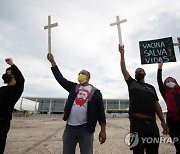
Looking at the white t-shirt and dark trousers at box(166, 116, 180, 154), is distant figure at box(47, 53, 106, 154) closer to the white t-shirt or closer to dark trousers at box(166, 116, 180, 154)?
the white t-shirt

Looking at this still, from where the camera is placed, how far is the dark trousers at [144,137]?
3203 millimetres

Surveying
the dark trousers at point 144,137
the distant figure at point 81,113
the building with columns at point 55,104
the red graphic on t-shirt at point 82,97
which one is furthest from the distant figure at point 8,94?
the building with columns at point 55,104

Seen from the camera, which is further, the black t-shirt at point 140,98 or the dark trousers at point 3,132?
the black t-shirt at point 140,98

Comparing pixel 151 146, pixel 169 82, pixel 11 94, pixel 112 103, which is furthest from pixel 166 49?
pixel 112 103

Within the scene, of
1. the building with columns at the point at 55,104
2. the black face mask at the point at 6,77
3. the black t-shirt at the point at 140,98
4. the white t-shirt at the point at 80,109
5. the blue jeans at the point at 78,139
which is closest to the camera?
the blue jeans at the point at 78,139

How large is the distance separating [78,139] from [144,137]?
1023 millimetres

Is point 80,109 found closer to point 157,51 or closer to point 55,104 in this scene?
point 157,51

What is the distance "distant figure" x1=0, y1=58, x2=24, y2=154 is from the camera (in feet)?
10.8

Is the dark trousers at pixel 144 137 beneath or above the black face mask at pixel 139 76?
beneath

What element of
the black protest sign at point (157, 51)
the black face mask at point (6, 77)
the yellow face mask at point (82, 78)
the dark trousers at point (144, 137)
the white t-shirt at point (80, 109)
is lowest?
the dark trousers at point (144, 137)

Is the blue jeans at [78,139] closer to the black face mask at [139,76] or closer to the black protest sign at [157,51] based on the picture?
the black face mask at [139,76]

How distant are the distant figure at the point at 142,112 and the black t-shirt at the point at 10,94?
184cm

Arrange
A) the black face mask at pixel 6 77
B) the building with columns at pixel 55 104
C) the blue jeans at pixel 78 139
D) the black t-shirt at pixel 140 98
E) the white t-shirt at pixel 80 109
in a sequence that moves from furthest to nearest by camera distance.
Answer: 1. the building with columns at pixel 55 104
2. the black face mask at pixel 6 77
3. the black t-shirt at pixel 140 98
4. the white t-shirt at pixel 80 109
5. the blue jeans at pixel 78 139

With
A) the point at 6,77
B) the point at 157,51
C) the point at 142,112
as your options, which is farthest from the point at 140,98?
the point at 6,77
